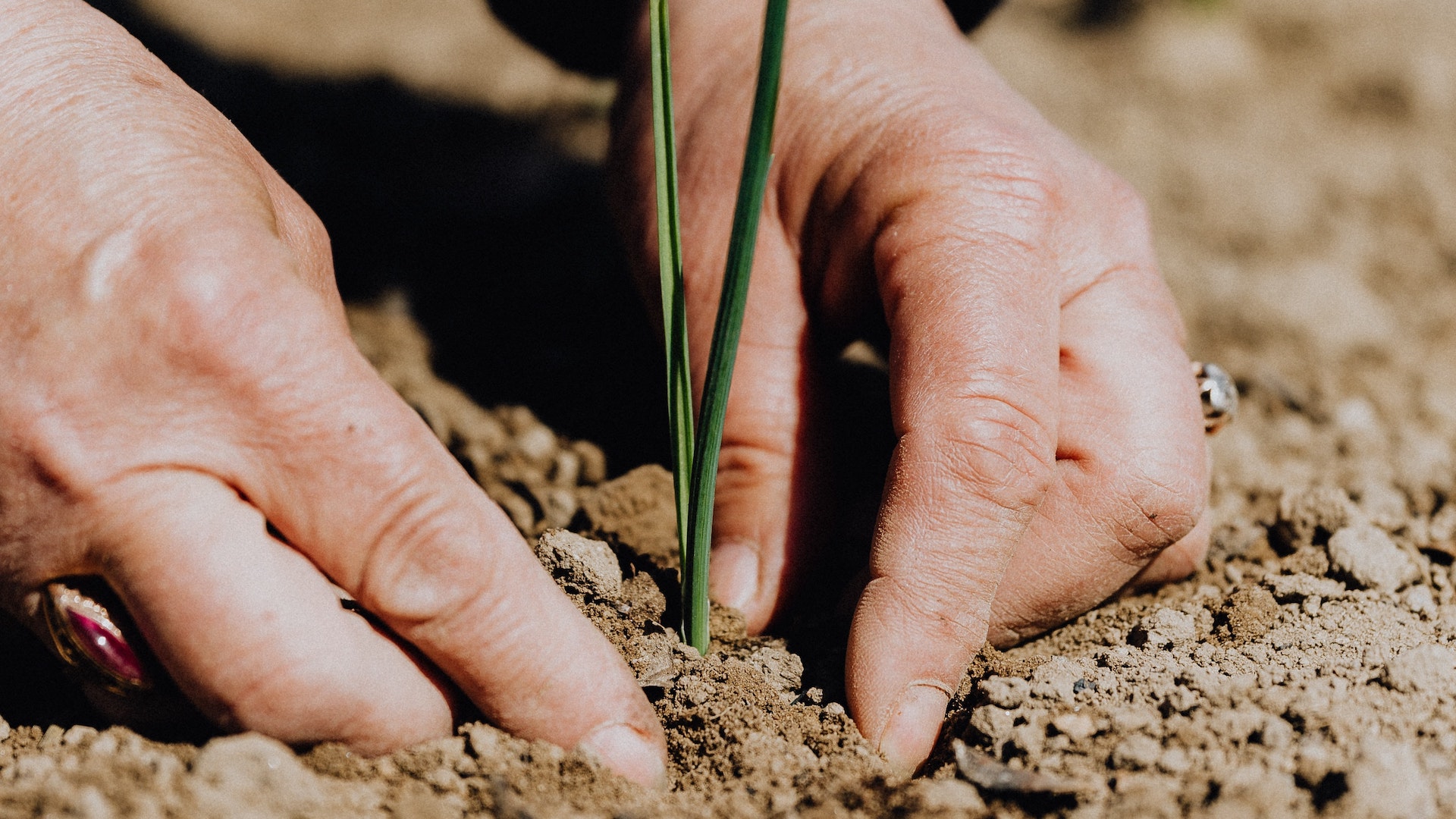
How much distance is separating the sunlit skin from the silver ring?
0.33ft

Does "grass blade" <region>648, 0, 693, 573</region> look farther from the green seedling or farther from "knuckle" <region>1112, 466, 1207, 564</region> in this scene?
"knuckle" <region>1112, 466, 1207, 564</region>

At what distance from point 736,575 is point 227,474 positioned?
0.65 metres

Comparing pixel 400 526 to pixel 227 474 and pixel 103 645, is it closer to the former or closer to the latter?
pixel 227 474

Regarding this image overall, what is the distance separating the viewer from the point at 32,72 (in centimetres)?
104

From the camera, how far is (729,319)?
1042mm

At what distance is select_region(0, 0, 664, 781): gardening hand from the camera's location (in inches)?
35.9

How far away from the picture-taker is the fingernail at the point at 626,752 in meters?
1.02

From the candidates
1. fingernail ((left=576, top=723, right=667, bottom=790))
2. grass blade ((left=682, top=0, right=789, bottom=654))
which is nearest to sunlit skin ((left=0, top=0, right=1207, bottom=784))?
fingernail ((left=576, top=723, right=667, bottom=790))

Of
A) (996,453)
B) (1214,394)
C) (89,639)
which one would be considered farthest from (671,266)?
(1214,394)

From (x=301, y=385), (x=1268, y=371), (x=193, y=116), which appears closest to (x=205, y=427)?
(x=301, y=385)

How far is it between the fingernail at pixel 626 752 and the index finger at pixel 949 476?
233 mm

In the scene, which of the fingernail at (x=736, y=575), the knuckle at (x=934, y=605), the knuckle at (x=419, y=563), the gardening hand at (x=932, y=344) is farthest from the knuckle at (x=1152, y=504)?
the knuckle at (x=419, y=563)

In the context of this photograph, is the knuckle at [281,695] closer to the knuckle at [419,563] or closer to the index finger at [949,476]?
the knuckle at [419,563]

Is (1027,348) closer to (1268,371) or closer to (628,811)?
(628,811)
